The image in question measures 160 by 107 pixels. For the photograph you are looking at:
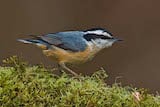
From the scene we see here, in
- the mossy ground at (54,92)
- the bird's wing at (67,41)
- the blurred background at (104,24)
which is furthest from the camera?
the blurred background at (104,24)

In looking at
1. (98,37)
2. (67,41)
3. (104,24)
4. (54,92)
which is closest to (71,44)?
(67,41)

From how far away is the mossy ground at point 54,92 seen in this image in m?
1.62

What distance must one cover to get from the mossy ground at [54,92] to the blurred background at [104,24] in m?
4.76

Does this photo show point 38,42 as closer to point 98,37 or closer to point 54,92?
point 98,37

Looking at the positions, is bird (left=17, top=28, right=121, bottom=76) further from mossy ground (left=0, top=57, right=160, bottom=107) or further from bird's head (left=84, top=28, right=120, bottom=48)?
mossy ground (left=0, top=57, right=160, bottom=107)

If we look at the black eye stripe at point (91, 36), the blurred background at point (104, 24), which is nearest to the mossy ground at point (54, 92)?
the black eye stripe at point (91, 36)

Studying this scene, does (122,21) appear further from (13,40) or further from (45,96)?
(45,96)

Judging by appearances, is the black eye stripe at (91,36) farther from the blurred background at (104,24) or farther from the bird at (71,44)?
the blurred background at (104,24)

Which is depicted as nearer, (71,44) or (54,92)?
(54,92)

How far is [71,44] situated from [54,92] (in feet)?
4.66

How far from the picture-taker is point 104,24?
22.0 ft

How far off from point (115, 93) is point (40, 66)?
0.93 feet

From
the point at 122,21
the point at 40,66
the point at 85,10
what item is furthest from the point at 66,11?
the point at 40,66

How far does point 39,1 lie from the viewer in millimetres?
6715
